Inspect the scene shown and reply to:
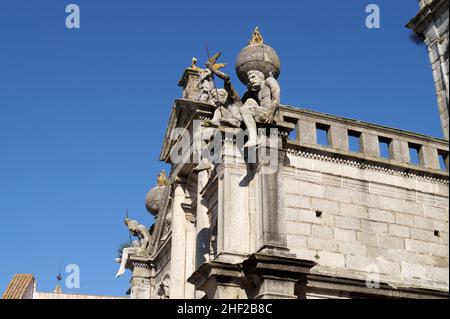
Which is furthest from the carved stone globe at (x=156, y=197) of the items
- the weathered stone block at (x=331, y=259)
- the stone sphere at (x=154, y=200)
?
the weathered stone block at (x=331, y=259)

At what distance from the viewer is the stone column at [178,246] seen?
62.5ft

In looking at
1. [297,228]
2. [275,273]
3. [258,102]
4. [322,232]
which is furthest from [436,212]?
[275,273]

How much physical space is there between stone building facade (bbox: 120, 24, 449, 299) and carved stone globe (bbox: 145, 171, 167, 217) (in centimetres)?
692

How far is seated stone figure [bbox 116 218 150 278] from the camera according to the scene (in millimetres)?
24000

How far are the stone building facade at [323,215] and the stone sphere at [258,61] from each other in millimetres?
1297

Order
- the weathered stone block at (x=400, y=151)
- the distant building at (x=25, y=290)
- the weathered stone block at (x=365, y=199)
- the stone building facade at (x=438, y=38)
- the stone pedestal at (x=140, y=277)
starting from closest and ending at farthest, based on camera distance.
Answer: the stone building facade at (x=438, y=38) → the weathered stone block at (x=365, y=199) → the weathered stone block at (x=400, y=151) → the stone pedestal at (x=140, y=277) → the distant building at (x=25, y=290)

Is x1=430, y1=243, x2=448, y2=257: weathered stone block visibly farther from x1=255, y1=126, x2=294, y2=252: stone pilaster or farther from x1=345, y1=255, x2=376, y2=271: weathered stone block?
x1=255, y1=126, x2=294, y2=252: stone pilaster

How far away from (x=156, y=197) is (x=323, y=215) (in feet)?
33.3

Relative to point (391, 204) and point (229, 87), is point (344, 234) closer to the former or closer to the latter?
point (391, 204)

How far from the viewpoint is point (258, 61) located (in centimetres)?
1697

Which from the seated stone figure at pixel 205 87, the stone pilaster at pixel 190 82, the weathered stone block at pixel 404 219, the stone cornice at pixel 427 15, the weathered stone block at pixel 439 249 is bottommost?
the weathered stone block at pixel 439 249

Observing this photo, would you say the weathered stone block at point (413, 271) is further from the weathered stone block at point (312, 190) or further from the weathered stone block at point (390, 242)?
the weathered stone block at point (312, 190)

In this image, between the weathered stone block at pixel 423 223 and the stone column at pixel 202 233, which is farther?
the stone column at pixel 202 233
